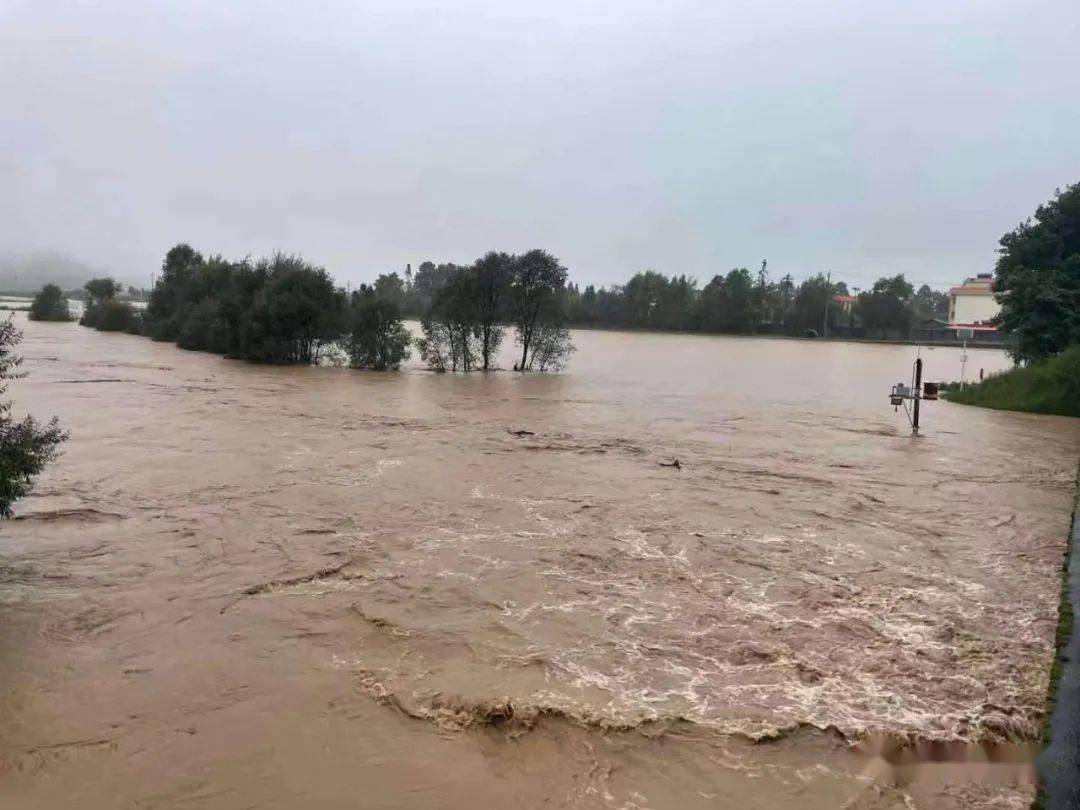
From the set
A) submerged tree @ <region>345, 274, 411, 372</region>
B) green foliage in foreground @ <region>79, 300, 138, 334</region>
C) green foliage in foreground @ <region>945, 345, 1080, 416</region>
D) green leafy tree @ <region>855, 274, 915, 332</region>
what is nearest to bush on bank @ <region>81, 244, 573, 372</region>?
submerged tree @ <region>345, 274, 411, 372</region>

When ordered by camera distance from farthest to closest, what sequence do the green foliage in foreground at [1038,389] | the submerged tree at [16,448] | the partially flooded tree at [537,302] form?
the partially flooded tree at [537,302] → the green foliage in foreground at [1038,389] → the submerged tree at [16,448]

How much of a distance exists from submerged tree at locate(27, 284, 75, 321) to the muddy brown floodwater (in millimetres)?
83021

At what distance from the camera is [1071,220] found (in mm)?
31516

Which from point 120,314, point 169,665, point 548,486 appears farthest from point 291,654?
point 120,314

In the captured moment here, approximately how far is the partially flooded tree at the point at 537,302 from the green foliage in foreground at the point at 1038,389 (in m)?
20.1

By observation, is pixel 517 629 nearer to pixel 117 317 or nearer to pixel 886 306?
pixel 117 317

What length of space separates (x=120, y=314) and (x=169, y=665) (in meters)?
75.1

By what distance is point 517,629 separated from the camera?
7.12m

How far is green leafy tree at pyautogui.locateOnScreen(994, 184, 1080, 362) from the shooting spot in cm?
3061

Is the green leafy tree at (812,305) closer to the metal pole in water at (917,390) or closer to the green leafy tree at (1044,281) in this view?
the green leafy tree at (1044,281)

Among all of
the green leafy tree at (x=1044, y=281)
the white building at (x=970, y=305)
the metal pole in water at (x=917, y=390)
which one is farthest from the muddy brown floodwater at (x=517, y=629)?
the white building at (x=970, y=305)

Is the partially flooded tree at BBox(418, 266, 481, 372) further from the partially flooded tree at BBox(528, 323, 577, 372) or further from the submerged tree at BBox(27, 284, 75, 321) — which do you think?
the submerged tree at BBox(27, 284, 75, 321)

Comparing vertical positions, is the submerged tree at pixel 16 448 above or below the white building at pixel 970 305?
below

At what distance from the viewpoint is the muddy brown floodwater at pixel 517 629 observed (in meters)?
4.99
